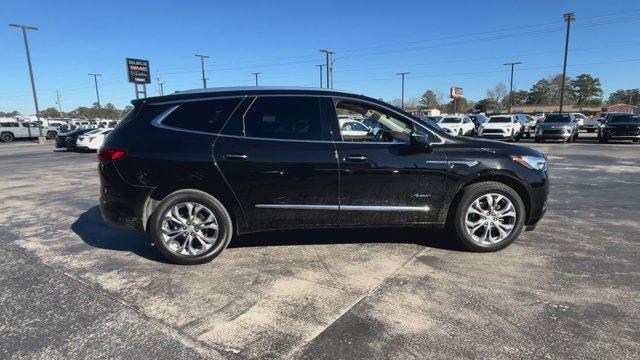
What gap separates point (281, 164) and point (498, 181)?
2.38 metres

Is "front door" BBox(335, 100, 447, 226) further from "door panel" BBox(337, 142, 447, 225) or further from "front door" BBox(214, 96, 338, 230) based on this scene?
"front door" BBox(214, 96, 338, 230)

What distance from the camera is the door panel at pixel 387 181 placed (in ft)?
13.8

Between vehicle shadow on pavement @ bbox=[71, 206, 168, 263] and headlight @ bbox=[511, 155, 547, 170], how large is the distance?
390cm

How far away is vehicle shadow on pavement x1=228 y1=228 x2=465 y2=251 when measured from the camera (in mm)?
4859

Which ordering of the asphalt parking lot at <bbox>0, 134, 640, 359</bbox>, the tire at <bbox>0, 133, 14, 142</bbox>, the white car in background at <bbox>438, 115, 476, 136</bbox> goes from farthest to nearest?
the tire at <bbox>0, 133, 14, 142</bbox>, the white car in background at <bbox>438, 115, 476, 136</bbox>, the asphalt parking lot at <bbox>0, 134, 640, 359</bbox>

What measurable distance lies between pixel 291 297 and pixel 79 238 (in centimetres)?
332

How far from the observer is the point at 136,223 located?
421 cm

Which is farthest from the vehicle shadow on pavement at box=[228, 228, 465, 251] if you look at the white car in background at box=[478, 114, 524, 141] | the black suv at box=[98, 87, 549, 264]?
the white car in background at box=[478, 114, 524, 141]

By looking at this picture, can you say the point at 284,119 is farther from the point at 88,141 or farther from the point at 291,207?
the point at 88,141

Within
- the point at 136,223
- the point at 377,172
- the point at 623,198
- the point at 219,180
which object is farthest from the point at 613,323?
the point at 623,198

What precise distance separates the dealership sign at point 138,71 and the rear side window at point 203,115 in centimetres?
4834

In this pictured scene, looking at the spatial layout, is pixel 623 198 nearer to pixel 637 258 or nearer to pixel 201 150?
pixel 637 258

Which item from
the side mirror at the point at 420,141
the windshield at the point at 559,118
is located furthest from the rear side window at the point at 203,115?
the windshield at the point at 559,118

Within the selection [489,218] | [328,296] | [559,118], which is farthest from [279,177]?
[559,118]
